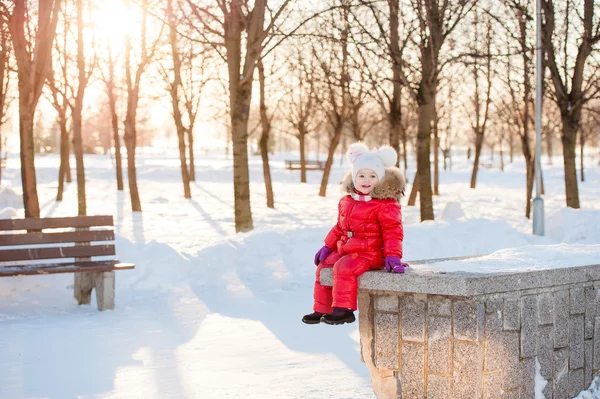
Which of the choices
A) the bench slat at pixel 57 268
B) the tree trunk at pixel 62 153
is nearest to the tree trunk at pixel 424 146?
the bench slat at pixel 57 268

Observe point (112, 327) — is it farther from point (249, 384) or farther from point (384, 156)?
point (384, 156)

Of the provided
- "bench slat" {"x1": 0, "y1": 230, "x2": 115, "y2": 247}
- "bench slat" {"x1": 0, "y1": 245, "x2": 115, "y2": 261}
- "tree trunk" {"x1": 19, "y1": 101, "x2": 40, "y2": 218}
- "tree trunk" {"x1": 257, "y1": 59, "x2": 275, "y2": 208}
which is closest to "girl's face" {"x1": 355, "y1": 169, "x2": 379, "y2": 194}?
"bench slat" {"x1": 0, "y1": 245, "x2": 115, "y2": 261}

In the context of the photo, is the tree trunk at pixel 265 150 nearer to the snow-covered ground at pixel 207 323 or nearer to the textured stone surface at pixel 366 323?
the snow-covered ground at pixel 207 323

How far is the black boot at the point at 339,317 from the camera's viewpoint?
182 inches

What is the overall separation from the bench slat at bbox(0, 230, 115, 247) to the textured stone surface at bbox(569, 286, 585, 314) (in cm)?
561

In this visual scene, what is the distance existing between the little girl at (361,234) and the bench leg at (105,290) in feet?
12.4

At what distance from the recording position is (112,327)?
7.37 m

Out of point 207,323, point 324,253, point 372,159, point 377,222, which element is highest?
point 372,159

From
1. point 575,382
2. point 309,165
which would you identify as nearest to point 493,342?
point 575,382

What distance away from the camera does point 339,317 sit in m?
4.66

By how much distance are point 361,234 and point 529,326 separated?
121 centimetres

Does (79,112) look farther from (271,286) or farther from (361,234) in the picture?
(361,234)

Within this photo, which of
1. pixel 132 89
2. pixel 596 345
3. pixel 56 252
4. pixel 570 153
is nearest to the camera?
pixel 596 345

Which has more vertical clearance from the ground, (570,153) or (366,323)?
(570,153)
